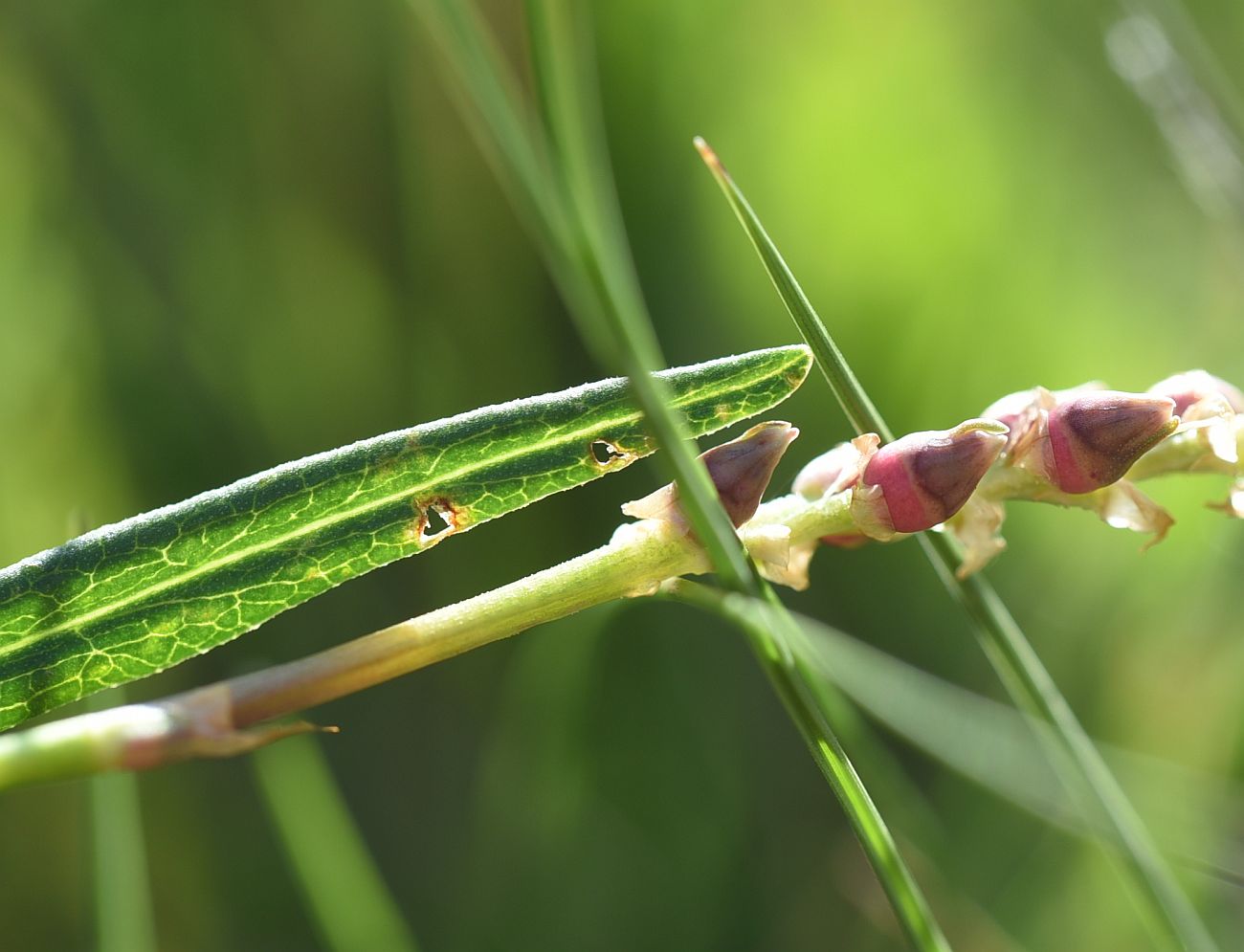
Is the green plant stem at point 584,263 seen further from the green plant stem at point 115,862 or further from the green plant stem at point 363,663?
the green plant stem at point 115,862

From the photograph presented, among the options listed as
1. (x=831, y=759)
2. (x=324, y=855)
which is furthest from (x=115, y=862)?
(x=831, y=759)

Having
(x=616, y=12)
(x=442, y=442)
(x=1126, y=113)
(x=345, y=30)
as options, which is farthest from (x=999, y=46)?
(x=442, y=442)

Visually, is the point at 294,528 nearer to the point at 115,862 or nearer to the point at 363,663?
the point at 363,663

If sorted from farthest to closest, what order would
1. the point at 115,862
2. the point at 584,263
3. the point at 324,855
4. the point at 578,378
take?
the point at 578,378
the point at 324,855
the point at 115,862
the point at 584,263

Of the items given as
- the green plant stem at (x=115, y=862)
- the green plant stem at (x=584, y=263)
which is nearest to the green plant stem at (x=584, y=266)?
the green plant stem at (x=584, y=263)

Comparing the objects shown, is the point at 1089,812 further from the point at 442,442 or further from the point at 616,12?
the point at 616,12

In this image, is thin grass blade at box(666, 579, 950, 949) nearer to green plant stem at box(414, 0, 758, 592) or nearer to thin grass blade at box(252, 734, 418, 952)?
green plant stem at box(414, 0, 758, 592)
